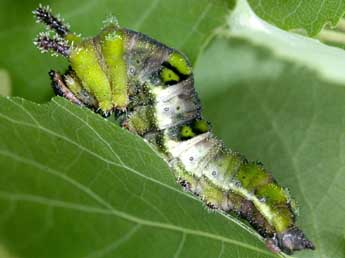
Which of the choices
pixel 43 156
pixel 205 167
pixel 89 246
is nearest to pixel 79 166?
pixel 43 156

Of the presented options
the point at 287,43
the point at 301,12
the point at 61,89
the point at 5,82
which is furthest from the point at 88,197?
the point at 287,43

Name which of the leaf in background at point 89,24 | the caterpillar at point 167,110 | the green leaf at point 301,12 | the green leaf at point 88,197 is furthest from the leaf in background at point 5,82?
the green leaf at point 301,12

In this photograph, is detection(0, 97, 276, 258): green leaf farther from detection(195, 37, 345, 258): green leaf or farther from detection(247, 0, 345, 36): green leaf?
detection(247, 0, 345, 36): green leaf

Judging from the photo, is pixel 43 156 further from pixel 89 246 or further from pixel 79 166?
pixel 89 246

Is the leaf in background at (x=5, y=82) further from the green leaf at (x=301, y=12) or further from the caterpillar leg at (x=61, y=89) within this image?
the green leaf at (x=301, y=12)

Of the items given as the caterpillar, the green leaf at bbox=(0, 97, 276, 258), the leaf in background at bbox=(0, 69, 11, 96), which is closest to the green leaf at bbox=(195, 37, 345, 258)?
the caterpillar

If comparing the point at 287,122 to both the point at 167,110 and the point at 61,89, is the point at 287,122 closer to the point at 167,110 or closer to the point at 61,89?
the point at 167,110
